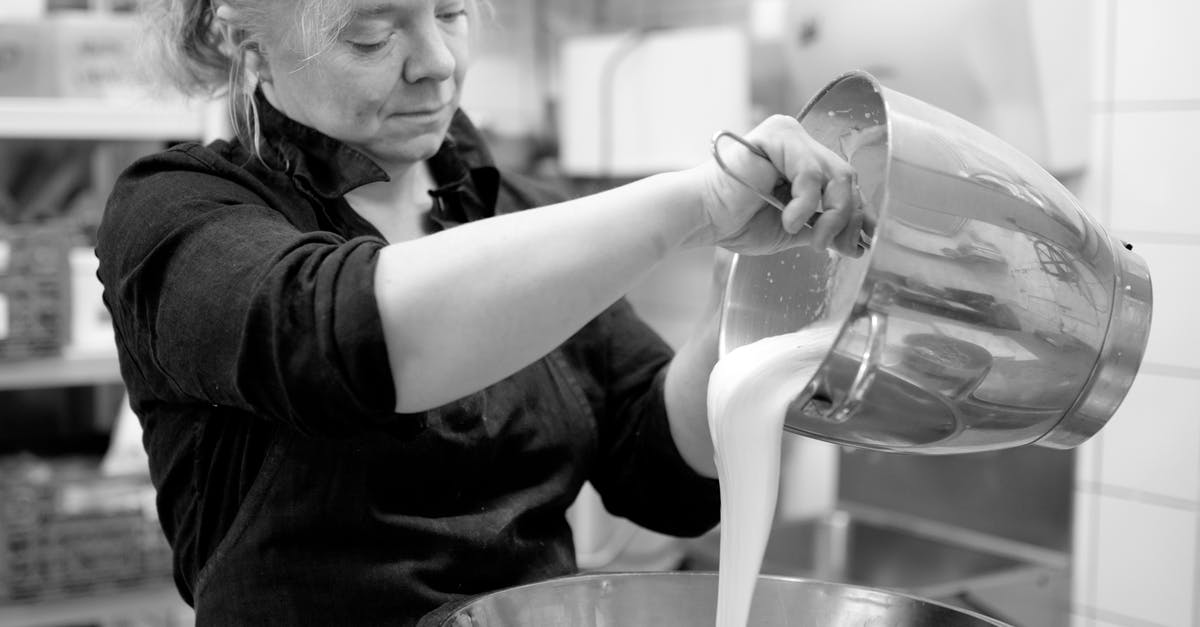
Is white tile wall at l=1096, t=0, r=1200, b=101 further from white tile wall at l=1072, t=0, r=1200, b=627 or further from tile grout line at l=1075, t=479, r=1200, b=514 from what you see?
tile grout line at l=1075, t=479, r=1200, b=514

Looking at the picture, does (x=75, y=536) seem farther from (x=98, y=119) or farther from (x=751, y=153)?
(x=751, y=153)

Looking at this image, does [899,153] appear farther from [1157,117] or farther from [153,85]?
[1157,117]

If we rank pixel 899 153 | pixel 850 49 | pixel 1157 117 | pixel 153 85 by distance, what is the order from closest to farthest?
pixel 899 153 → pixel 153 85 → pixel 1157 117 → pixel 850 49

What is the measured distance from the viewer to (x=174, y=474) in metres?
0.99

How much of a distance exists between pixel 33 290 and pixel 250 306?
1.32 metres

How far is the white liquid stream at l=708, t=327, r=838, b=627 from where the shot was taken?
84cm

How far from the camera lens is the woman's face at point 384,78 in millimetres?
938

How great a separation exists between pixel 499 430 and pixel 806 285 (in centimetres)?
28

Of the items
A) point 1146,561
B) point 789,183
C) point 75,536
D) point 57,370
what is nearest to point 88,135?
point 57,370

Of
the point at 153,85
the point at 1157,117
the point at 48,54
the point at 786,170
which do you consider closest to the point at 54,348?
the point at 48,54

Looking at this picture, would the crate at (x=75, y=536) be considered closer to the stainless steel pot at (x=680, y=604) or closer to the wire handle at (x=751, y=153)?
the stainless steel pot at (x=680, y=604)

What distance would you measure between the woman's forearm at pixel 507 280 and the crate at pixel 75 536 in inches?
55.1

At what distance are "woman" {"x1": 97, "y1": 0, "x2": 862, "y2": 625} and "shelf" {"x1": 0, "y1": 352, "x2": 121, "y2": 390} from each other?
3.25ft

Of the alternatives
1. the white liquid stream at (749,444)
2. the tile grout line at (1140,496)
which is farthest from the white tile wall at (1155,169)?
the white liquid stream at (749,444)
